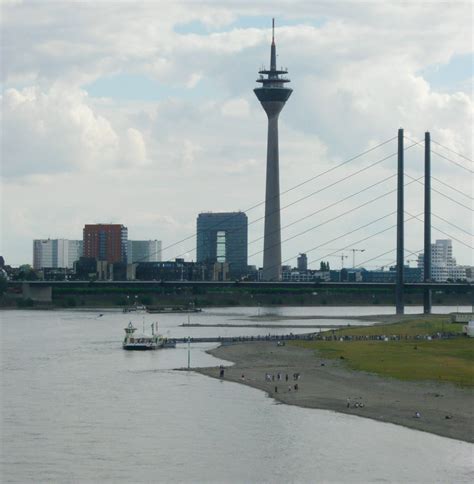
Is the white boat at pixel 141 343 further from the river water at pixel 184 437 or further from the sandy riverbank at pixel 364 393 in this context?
the river water at pixel 184 437

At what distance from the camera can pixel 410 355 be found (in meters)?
82.2

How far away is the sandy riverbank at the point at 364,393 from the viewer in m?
54.2

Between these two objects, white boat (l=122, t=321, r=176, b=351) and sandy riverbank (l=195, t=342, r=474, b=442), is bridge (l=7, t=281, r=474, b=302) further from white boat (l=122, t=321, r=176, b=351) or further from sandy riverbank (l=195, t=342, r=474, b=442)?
sandy riverbank (l=195, t=342, r=474, b=442)

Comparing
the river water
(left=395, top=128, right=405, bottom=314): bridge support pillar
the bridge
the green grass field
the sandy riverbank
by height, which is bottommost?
the river water

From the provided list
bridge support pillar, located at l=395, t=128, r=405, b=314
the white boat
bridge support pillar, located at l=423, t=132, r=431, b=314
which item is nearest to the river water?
the white boat

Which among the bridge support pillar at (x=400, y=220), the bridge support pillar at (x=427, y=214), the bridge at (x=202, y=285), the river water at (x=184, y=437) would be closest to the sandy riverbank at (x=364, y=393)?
the river water at (x=184, y=437)

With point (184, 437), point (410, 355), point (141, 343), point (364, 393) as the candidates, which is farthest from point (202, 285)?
point (184, 437)

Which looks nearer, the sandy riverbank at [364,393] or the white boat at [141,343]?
the sandy riverbank at [364,393]

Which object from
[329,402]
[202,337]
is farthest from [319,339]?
[329,402]

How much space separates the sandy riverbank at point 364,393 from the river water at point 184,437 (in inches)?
45.7

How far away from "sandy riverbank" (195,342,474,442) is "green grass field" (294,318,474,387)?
67.4 inches

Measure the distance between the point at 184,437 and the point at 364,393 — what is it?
1412 centimetres

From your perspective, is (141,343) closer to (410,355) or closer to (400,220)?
(410,355)

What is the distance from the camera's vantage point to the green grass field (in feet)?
230
